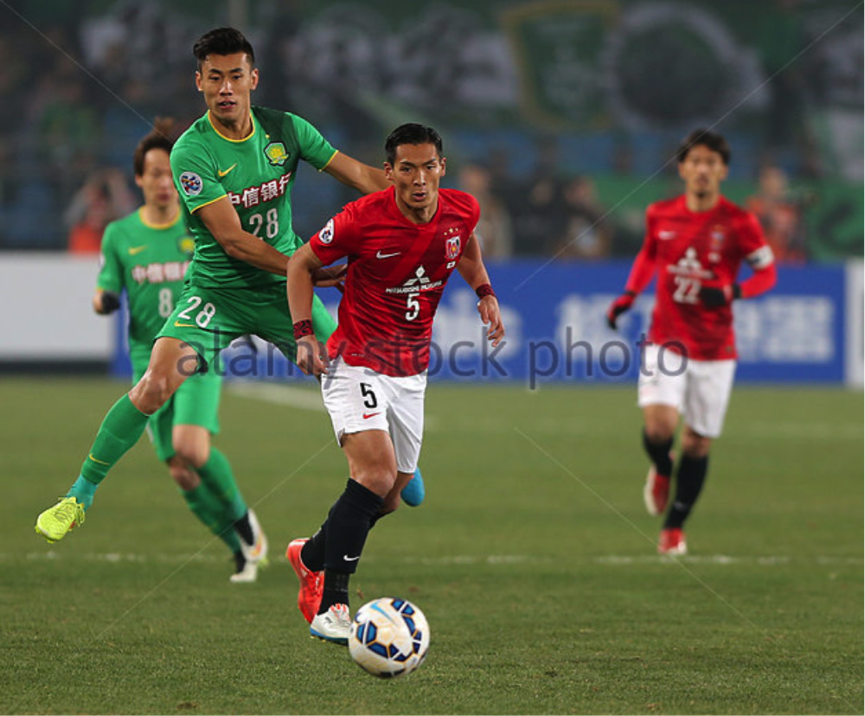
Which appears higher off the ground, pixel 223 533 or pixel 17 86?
pixel 17 86

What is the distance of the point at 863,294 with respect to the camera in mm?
19250

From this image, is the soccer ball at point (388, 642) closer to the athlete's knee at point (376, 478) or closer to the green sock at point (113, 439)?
the athlete's knee at point (376, 478)

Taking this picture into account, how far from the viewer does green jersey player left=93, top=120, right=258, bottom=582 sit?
25.7 ft

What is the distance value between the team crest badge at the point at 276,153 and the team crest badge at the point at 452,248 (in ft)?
3.41

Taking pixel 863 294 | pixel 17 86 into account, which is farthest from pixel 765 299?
pixel 17 86

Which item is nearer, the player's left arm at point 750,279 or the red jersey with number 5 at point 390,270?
the red jersey with number 5 at point 390,270

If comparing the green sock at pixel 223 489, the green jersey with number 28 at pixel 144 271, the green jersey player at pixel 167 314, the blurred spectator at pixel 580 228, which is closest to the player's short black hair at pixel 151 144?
the green jersey player at pixel 167 314

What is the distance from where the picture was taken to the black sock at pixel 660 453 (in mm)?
9117

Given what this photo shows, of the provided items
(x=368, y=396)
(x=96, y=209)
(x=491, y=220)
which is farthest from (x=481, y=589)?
(x=96, y=209)

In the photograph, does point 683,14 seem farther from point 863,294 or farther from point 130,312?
point 130,312

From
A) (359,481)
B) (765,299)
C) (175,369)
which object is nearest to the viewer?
(359,481)

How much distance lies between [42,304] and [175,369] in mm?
13749

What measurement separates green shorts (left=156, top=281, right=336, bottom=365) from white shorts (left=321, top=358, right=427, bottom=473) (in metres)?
0.62

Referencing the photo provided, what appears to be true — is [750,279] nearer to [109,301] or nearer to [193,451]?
[193,451]
